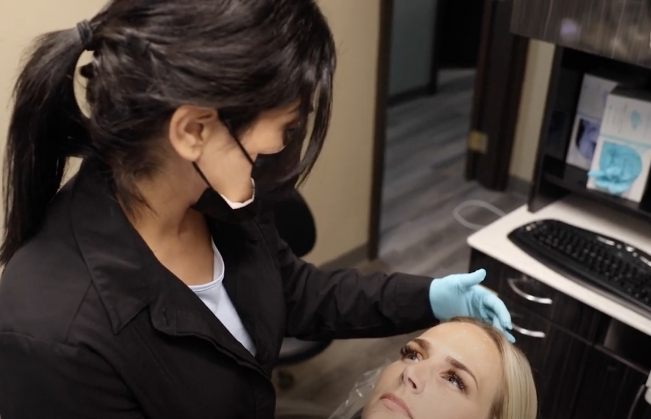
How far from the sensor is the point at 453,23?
182 inches

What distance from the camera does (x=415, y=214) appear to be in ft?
10.8

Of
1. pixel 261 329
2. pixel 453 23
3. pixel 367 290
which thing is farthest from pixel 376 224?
pixel 453 23

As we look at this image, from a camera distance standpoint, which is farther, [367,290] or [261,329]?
[367,290]

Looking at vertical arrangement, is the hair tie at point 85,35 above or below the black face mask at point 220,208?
above

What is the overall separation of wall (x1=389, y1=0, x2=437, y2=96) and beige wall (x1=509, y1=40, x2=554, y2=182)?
1328 millimetres

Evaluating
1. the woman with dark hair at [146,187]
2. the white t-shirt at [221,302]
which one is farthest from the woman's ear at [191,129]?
the white t-shirt at [221,302]

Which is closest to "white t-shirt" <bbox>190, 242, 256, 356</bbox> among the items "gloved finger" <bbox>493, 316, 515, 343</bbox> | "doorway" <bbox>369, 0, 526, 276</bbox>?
"gloved finger" <bbox>493, 316, 515, 343</bbox>

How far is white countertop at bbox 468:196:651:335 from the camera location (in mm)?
1494

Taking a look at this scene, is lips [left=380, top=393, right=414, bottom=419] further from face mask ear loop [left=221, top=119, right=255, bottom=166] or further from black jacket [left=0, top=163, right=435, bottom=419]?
face mask ear loop [left=221, top=119, right=255, bottom=166]

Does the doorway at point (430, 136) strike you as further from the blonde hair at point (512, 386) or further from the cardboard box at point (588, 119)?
the blonde hair at point (512, 386)

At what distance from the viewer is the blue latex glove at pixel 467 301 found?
49.3 inches

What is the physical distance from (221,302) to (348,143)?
58.1 inches

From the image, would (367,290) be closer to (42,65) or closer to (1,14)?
(42,65)

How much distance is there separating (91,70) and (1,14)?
2.70ft
